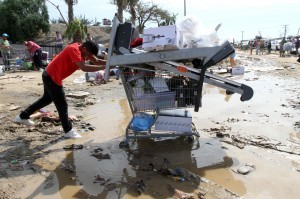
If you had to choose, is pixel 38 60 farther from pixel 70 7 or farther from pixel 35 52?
pixel 70 7

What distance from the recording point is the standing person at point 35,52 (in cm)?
1429

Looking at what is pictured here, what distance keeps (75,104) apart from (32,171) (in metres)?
3.96

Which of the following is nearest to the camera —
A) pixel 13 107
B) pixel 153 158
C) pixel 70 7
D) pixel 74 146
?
pixel 153 158

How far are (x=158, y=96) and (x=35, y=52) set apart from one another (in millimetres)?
11223

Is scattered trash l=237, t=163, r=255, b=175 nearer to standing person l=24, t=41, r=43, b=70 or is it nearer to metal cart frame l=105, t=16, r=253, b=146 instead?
metal cart frame l=105, t=16, r=253, b=146

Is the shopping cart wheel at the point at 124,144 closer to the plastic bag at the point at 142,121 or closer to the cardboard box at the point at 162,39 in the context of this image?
the plastic bag at the point at 142,121

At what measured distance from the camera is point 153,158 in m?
4.58

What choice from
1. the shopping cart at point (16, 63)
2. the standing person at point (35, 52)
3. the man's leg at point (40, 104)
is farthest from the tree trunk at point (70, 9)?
the man's leg at point (40, 104)

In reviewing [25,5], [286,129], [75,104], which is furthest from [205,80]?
[25,5]

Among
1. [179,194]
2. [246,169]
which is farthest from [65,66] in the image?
[246,169]

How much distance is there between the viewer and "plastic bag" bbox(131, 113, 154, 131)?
484cm

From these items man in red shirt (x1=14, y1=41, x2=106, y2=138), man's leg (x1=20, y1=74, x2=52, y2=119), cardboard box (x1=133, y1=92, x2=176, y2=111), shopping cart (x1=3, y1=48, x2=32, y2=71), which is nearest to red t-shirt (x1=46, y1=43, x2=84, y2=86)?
man in red shirt (x1=14, y1=41, x2=106, y2=138)

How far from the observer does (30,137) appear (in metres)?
5.36

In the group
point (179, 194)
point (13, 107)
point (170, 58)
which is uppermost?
point (170, 58)
